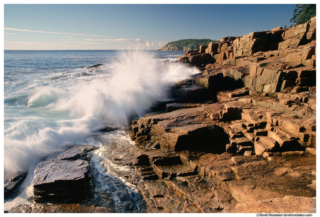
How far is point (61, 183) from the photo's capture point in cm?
401

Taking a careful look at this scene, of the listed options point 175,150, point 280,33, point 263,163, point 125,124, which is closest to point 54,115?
point 125,124

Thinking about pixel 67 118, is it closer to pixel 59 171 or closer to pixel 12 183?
pixel 12 183

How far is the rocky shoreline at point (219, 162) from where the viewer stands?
10.9ft

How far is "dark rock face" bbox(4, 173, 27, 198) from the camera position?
419 cm

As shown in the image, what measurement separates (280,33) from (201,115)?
1402 cm

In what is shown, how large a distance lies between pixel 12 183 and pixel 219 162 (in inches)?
188

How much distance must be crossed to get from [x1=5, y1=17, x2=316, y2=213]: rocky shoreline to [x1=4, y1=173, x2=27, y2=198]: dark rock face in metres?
0.02

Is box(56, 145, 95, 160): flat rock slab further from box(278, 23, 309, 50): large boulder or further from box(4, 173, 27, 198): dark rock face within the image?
box(278, 23, 309, 50): large boulder

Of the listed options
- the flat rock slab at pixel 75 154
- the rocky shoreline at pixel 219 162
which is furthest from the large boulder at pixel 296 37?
the flat rock slab at pixel 75 154

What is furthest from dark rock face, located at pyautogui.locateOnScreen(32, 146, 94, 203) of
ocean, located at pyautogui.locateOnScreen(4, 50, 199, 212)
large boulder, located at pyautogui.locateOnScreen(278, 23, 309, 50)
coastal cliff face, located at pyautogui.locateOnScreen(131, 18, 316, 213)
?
large boulder, located at pyautogui.locateOnScreen(278, 23, 309, 50)

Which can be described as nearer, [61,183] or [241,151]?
[61,183]

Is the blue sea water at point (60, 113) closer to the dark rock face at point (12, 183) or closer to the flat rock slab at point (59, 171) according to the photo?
the dark rock face at point (12, 183)

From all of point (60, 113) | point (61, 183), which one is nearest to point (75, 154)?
point (61, 183)

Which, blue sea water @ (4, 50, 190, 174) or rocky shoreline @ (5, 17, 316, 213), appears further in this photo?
blue sea water @ (4, 50, 190, 174)
